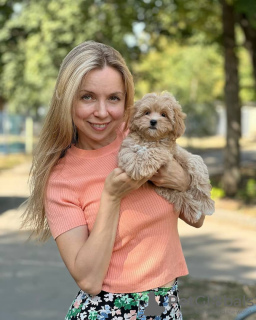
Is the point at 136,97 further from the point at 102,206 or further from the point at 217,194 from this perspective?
the point at 102,206

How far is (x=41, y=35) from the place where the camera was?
17406mm

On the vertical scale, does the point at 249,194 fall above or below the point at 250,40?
below

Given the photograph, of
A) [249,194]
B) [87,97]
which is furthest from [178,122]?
[249,194]

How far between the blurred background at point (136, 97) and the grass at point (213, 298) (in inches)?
0.8

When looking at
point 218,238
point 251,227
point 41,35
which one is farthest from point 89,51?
point 41,35

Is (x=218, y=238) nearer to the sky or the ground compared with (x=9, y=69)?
nearer to the ground

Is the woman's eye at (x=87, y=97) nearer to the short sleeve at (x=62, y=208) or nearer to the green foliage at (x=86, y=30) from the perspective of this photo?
the short sleeve at (x=62, y=208)

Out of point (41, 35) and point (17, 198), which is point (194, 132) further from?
point (17, 198)

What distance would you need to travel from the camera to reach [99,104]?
2.12m

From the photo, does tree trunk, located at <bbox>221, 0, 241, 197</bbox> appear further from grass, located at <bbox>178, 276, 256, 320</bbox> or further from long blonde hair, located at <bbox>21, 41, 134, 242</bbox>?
long blonde hair, located at <bbox>21, 41, 134, 242</bbox>

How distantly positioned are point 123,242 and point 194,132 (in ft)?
78.5

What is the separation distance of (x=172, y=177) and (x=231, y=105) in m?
11.1

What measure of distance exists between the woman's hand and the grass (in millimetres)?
3270

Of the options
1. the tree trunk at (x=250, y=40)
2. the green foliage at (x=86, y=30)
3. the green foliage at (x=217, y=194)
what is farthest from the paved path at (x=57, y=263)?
the tree trunk at (x=250, y=40)
